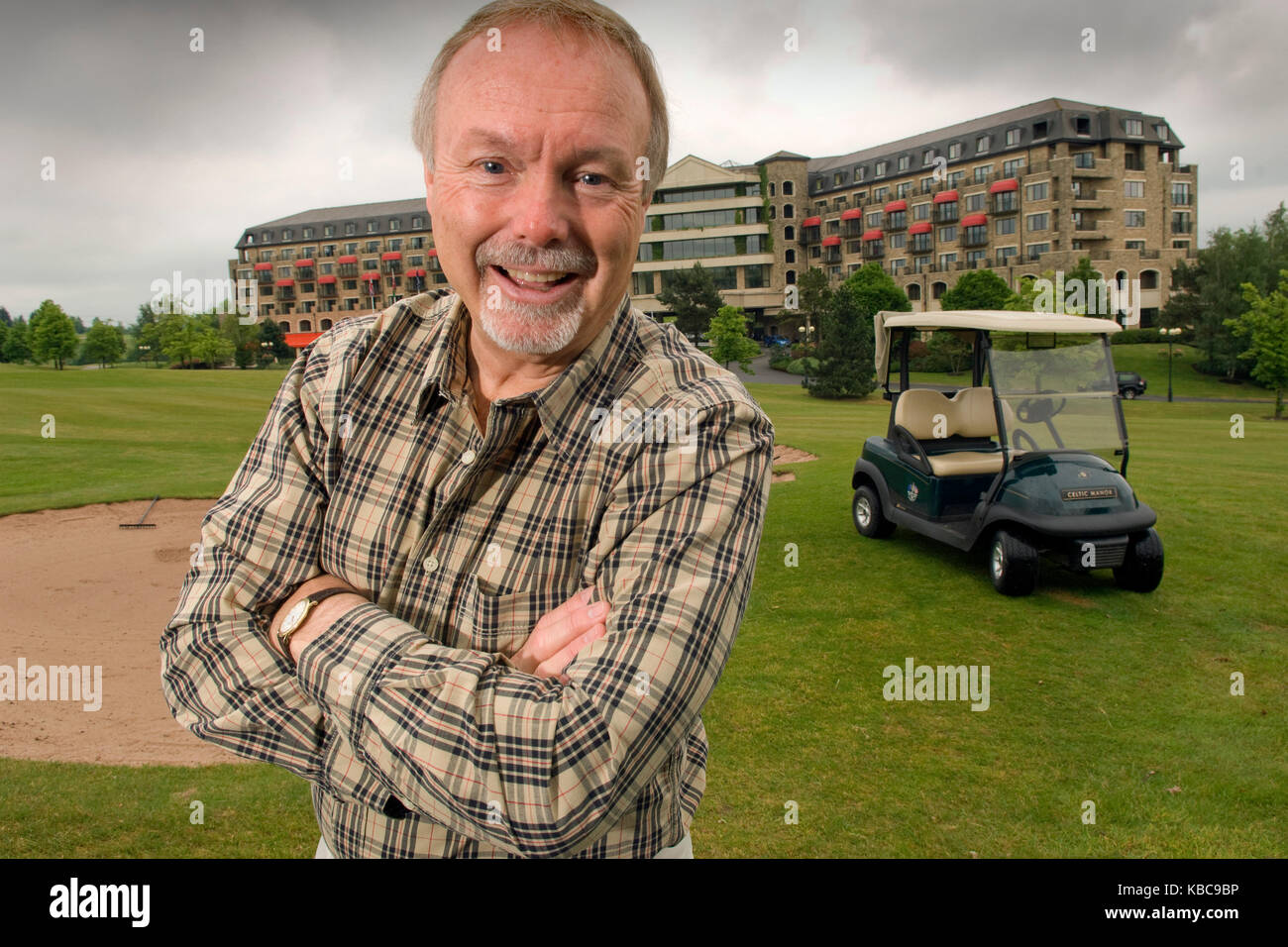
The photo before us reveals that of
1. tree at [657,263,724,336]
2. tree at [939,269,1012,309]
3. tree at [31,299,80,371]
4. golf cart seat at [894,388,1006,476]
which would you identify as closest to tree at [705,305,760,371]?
tree at [657,263,724,336]

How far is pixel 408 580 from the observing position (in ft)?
5.97

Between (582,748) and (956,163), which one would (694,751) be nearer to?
(582,748)

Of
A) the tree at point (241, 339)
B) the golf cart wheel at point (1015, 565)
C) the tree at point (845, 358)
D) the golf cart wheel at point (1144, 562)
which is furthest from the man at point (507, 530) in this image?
the tree at point (241, 339)

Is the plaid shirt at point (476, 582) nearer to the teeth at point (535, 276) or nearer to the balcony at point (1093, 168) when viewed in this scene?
the teeth at point (535, 276)

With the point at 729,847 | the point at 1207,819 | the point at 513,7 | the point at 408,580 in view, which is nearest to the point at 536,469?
the point at 408,580

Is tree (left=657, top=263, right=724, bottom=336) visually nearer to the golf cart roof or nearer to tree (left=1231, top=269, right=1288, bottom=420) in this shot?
tree (left=1231, top=269, right=1288, bottom=420)

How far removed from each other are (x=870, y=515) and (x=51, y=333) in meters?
55.8

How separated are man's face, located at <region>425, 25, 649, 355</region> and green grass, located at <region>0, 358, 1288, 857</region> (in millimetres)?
3438

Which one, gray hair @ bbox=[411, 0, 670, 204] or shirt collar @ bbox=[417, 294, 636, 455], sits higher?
gray hair @ bbox=[411, 0, 670, 204]

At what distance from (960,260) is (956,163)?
310 inches

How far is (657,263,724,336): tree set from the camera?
212 ft

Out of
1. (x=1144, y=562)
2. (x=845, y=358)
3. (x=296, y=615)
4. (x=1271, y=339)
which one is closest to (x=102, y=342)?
(x=845, y=358)

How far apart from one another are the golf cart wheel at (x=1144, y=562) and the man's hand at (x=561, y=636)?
8.31m
